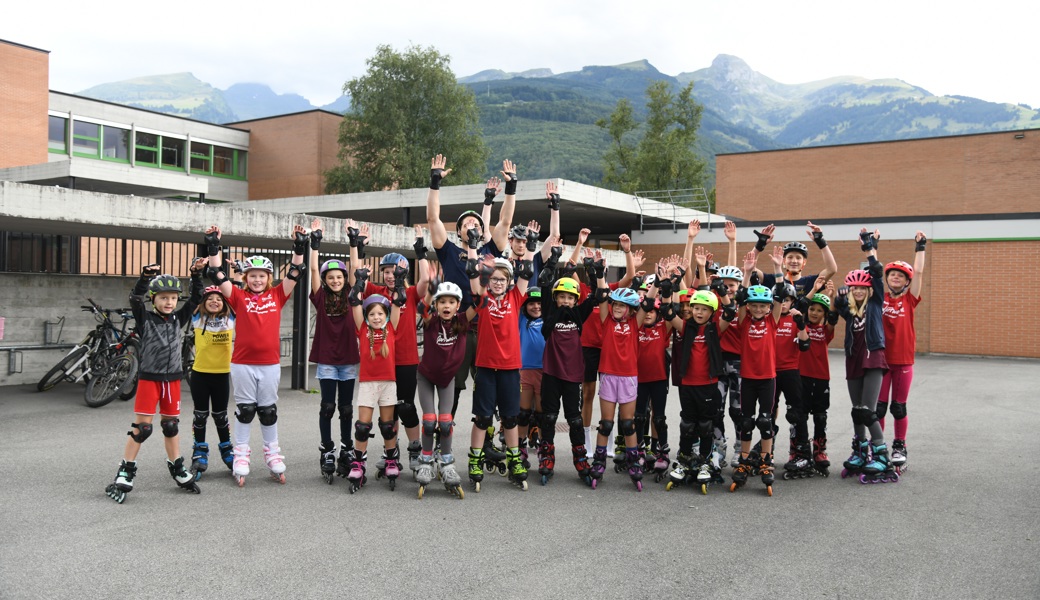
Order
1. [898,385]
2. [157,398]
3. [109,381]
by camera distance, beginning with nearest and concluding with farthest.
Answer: [157,398] < [898,385] < [109,381]

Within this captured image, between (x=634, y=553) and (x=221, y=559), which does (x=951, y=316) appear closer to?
(x=634, y=553)

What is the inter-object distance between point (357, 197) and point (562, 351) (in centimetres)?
2164

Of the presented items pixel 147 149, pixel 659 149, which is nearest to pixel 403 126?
pixel 147 149

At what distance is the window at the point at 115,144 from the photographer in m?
40.0

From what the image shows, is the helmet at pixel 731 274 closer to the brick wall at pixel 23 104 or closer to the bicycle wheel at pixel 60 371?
the bicycle wheel at pixel 60 371

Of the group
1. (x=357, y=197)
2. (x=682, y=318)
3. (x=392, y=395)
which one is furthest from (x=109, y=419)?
(x=357, y=197)

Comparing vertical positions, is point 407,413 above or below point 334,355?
below

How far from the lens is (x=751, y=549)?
4918 millimetres

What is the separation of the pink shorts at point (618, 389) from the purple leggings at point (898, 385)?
2.57 meters

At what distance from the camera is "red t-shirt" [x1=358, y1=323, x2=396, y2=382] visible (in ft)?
20.7

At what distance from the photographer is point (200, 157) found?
1745 inches

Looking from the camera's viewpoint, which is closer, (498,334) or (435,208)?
(498,334)

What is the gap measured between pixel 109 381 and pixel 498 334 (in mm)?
6868

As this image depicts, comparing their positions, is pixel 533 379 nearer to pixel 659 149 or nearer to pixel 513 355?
pixel 513 355
